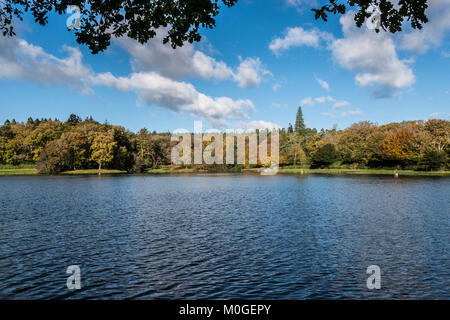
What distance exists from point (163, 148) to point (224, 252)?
12376 centimetres

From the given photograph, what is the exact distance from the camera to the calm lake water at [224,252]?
11875 mm

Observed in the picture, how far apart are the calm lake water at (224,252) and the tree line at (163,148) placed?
74.8 meters

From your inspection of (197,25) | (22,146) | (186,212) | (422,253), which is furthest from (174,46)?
(22,146)

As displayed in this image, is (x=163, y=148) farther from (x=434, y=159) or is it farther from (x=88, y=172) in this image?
(x=434, y=159)

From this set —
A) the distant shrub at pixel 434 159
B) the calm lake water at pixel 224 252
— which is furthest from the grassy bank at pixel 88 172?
the distant shrub at pixel 434 159

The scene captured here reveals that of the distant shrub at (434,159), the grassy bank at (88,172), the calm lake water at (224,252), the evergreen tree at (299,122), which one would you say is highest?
the evergreen tree at (299,122)

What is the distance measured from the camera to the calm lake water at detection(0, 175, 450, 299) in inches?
468

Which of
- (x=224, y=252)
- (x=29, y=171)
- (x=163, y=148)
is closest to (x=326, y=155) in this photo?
(x=163, y=148)

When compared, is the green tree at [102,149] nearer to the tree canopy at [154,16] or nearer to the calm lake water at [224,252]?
the calm lake water at [224,252]

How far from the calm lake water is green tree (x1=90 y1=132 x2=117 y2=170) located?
8374 cm

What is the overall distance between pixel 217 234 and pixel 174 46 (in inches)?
505

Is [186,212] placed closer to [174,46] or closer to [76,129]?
[174,46]

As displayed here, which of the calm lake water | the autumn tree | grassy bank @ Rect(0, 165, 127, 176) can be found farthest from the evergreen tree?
the calm lake water

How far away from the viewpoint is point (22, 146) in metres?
118
